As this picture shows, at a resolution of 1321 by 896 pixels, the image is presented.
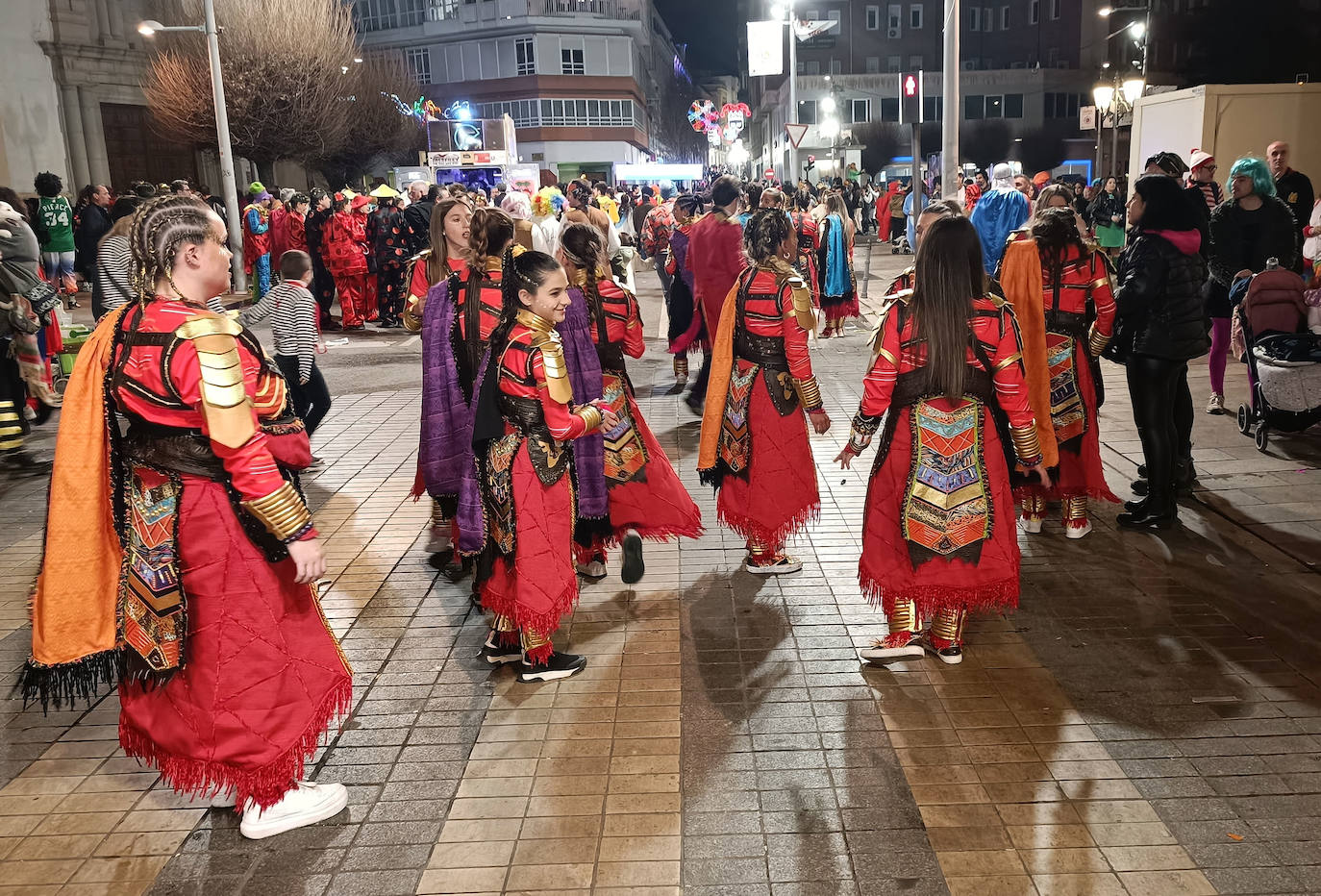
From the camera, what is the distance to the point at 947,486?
14.4 ft

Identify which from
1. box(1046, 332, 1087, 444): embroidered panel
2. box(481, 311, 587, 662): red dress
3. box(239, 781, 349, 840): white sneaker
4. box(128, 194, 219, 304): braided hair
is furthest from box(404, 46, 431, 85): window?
box(239, 781, 349, 840): white sneaker

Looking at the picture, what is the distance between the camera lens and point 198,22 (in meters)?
31.4

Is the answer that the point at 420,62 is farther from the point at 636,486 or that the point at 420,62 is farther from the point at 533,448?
the point at 533,448

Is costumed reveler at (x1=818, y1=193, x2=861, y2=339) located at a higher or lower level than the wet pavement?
higher

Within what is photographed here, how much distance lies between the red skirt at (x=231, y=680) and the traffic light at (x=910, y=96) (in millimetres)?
14456

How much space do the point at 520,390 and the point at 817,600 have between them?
208 centimetres

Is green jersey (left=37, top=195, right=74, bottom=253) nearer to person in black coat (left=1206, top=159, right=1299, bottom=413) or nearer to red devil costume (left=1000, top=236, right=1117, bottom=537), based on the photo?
red devil costume (left=1000, top=236, right=1117, bottom=537)

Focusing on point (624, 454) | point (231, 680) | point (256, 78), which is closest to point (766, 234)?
point (624, 454)

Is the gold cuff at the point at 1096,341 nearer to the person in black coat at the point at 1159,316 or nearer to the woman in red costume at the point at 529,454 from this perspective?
the person in black coat at the point at 1159,316

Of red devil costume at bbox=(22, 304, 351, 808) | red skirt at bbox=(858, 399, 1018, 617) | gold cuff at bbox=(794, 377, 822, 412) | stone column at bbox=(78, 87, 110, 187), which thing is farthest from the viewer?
stone column at bbox=(78, 87, 110, 187)

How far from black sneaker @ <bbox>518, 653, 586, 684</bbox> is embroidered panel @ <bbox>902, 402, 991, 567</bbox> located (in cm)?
154

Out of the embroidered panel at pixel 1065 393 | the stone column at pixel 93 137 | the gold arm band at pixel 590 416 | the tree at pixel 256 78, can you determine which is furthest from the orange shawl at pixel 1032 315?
the stone column at pixel 93 137

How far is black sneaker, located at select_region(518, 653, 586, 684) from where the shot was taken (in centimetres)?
460

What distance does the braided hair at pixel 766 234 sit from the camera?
5.45 meters
